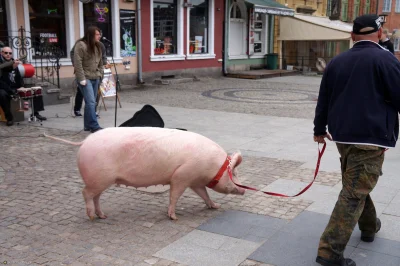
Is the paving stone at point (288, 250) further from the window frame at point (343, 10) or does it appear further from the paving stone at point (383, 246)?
the window frame at point (343, 10)

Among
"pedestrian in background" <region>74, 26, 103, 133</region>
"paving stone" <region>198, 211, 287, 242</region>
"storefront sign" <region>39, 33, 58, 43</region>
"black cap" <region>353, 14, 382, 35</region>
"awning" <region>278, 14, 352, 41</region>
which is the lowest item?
"paving stone" <region>198, 211, 287, 242</region>

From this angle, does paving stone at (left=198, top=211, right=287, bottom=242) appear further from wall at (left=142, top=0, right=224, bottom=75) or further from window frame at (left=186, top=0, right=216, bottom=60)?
window frame at (left=186, top=0, right=216, bottom=60)

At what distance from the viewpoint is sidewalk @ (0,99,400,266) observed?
3541 mm

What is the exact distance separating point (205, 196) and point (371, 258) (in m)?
1.66

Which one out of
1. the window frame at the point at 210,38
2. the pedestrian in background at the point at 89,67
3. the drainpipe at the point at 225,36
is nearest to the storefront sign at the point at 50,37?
the pedestrian in background at the point at 89,67

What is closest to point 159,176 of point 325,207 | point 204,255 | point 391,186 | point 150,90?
Result: point 204,255

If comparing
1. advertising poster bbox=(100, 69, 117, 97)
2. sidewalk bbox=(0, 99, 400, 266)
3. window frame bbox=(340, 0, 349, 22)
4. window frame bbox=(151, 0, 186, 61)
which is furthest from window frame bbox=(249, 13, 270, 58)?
sidewalk bbox=(0, 99, 400, 266)

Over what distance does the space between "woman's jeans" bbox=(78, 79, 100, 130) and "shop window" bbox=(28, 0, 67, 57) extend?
5.53 meters

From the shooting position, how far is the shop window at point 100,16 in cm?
1452

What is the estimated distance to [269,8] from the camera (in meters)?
20.1

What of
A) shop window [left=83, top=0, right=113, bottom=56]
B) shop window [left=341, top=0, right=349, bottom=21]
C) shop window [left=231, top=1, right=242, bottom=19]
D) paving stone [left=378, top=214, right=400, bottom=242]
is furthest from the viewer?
shop window [left=341, top=0, right=349, bottom=21]

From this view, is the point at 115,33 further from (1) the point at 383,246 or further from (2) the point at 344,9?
(2) the point at 344,9

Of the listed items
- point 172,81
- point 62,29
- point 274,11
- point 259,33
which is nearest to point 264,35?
point 259,33

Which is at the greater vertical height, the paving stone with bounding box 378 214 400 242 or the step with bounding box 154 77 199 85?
the step with bounding box 154 77 199 85
